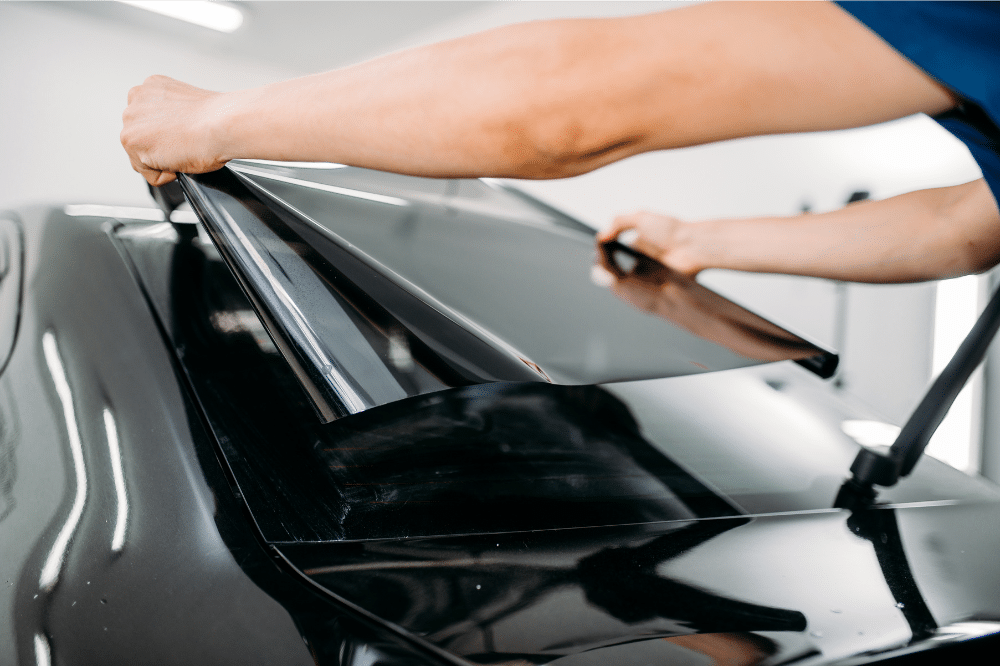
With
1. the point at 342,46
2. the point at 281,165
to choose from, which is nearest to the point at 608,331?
the point at 281,165

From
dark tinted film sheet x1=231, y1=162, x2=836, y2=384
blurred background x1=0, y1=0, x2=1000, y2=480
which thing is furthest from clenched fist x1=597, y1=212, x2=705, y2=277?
blurred background x1=0, y1=0, x2=1000, y2=480

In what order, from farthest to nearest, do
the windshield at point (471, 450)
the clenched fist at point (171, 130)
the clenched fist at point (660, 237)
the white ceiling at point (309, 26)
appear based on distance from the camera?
the white ceiling at point (309, 26) < the clenched fist at point (660, 237) < the clenched fist at point (171, 130) < the windshield at point (471, 450)

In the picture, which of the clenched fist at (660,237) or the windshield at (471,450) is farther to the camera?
the clenched fist at (660,237)

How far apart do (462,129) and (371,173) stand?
1.40 feet

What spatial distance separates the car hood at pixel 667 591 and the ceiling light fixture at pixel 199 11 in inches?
194

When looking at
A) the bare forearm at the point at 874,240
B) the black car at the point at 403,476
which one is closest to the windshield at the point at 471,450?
the black car at the point at 403,476

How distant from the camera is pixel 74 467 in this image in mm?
325

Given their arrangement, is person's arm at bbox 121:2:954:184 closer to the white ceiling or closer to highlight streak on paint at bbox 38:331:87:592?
highlight streak on paint at bbox 38:331:87:592

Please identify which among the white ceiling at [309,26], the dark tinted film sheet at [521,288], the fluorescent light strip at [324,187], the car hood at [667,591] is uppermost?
the white ceiling at [309,26]

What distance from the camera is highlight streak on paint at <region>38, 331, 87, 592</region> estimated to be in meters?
0.27

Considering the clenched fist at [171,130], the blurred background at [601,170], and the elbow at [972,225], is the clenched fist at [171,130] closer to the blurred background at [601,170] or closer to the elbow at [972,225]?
the elbow at [972,225]

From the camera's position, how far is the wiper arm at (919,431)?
0.49 metres

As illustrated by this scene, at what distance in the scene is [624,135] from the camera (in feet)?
1.05

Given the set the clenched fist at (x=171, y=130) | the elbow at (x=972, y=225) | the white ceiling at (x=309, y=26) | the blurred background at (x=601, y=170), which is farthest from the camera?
the white ceiling at (x=309, y=26)
